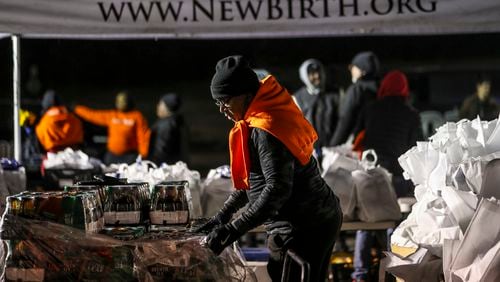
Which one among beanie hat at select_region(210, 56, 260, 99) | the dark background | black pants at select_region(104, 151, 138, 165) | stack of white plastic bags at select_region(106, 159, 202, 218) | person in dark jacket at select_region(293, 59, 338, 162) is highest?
the dark background

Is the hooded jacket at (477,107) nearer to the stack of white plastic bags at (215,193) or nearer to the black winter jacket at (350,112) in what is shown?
the black winter jacket at (350,112)

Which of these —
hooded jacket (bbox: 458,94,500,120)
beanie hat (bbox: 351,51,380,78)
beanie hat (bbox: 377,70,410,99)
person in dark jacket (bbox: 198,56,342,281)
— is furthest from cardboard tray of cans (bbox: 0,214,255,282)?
hooded jacket (bbox: 458,94,500,120)

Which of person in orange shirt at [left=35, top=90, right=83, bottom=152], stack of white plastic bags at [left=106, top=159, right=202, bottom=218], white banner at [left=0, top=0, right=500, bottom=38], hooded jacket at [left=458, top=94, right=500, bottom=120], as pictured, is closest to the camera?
white banner at [left=0, top=0, right=500, bottom=38]

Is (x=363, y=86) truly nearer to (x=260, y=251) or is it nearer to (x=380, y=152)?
(x=380, y=152)

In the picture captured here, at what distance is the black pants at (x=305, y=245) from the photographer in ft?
16.9

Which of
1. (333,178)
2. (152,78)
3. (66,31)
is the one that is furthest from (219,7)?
(152,78)

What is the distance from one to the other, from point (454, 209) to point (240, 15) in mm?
2591

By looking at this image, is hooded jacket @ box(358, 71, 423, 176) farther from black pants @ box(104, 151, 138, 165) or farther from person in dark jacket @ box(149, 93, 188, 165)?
black pants @ box(104, 151, 138, 165)

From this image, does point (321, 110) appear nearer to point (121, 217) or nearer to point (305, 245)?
point (305, 245)

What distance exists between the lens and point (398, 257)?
16.4ft

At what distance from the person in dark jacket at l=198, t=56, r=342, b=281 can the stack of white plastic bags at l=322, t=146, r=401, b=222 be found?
2.17 metres

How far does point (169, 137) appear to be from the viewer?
11.8 metres

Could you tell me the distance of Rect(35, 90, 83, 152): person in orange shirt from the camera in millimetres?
11406

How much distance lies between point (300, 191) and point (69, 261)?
1.38 metres
